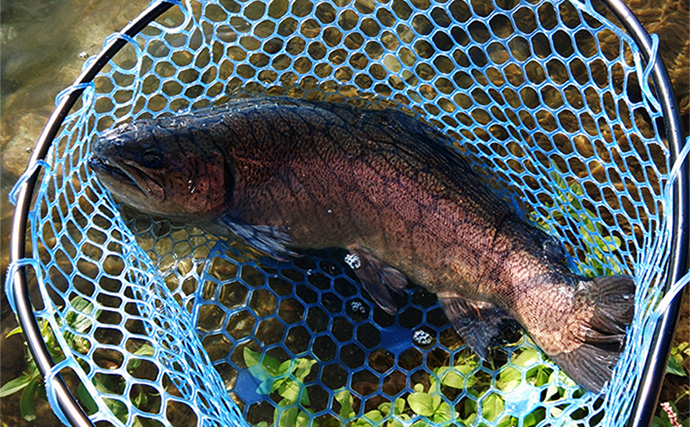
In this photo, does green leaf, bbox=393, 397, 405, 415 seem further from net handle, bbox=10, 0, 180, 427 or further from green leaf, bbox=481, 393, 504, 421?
net handle, bbox=10, 0, 180, 427

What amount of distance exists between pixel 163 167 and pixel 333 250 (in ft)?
4.32

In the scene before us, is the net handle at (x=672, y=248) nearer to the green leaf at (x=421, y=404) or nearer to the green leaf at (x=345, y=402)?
the green leaf at (x=421, y=404)

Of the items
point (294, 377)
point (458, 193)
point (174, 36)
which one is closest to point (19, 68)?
point (174, 36)

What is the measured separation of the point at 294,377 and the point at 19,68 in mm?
3415

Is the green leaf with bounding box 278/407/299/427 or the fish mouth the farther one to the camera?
the green leaf with bounding box 278/407/299/427

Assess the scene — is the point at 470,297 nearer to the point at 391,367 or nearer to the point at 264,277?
the point at 391,367

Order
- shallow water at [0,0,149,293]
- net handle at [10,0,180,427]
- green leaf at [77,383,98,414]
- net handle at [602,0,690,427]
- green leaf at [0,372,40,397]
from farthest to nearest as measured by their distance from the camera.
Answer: shallow water at [0,0,149,293], green leaf at [0,372,40,397], green leaf at [77,383,98,414], net handle at [10,0,180,427], net handle at [602,0,690,427]

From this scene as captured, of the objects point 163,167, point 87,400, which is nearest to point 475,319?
point 163,167

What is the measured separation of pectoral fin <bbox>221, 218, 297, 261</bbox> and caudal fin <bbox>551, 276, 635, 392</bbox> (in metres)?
1.81

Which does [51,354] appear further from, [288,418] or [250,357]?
[288,418]

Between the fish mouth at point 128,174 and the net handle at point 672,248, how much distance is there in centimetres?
273

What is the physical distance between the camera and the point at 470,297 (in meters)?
3.87

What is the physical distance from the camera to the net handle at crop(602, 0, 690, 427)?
2518 mm

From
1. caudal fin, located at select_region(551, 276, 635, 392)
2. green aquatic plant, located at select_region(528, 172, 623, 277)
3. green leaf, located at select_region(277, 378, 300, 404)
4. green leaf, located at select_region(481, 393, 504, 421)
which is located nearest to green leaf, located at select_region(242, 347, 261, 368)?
green leaf, located at select_region(277, 378, 300, 404)
